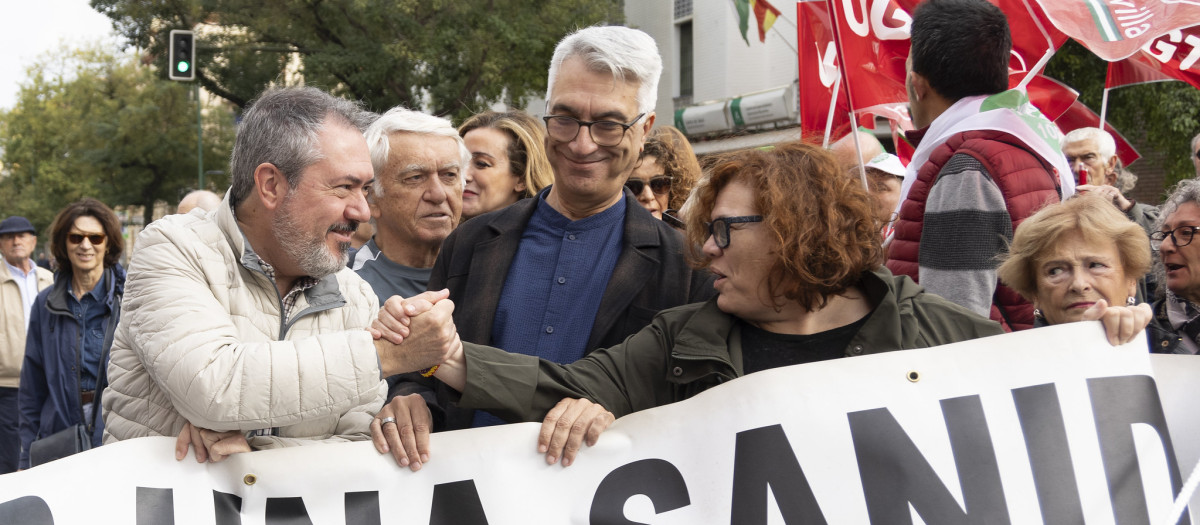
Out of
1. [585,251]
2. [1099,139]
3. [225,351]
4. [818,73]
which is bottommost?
[225,351]

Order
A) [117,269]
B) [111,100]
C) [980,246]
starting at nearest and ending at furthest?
[980,246] < [117,269] < [111,100]

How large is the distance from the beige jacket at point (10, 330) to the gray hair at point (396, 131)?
3997mm

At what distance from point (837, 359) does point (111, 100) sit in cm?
4030

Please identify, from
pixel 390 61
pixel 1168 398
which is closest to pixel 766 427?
pixel 1168 398

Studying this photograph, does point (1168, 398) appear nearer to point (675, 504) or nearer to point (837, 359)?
point (837, 359)

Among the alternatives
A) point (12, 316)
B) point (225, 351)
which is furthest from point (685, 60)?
point (225, 351)

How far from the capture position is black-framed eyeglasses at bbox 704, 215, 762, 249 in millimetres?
2590

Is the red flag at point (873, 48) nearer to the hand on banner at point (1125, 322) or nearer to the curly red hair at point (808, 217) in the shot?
the curly red hair at point (808, 217)

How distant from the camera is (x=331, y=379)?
221 centimetres

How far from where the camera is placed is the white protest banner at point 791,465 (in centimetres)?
235

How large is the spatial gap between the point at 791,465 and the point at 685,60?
25892 millimetres

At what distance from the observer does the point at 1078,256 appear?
9.58 feet

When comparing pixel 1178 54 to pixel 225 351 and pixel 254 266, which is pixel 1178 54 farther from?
pixel 225 351

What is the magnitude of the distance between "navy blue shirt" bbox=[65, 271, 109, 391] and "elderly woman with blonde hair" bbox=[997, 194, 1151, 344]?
4962 millimetres
